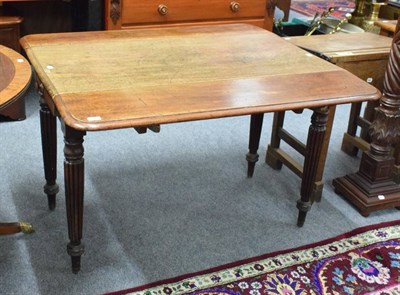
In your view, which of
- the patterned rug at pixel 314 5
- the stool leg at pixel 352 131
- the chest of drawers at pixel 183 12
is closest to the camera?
the stool leg at pixel 352 131

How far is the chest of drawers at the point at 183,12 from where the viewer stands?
3045 millimetres

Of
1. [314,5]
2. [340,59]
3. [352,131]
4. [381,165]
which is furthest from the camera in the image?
[314,5]

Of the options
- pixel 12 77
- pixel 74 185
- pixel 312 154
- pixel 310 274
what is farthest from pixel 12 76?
pixel 310 274

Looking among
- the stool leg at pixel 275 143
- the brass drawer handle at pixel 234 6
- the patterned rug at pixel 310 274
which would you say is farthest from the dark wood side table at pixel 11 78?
the brass drawer handle at pixel 234 6

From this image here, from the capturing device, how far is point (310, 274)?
205 centimetres

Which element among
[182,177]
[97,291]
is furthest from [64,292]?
[182,177]

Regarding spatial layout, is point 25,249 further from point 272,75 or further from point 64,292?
point 272,75

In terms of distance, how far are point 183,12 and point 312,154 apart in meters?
1.44

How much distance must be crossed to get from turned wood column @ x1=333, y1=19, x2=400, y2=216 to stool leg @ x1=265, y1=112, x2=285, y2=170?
33 cm

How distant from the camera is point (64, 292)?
6.15 feet

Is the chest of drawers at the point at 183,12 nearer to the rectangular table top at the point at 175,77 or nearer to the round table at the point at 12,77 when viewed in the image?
the rectangular table top at the point at 175,77

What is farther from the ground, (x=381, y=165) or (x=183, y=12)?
(x=183, y=12)

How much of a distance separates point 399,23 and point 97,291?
5.05 feet

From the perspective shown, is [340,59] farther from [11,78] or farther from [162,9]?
[11,78]
